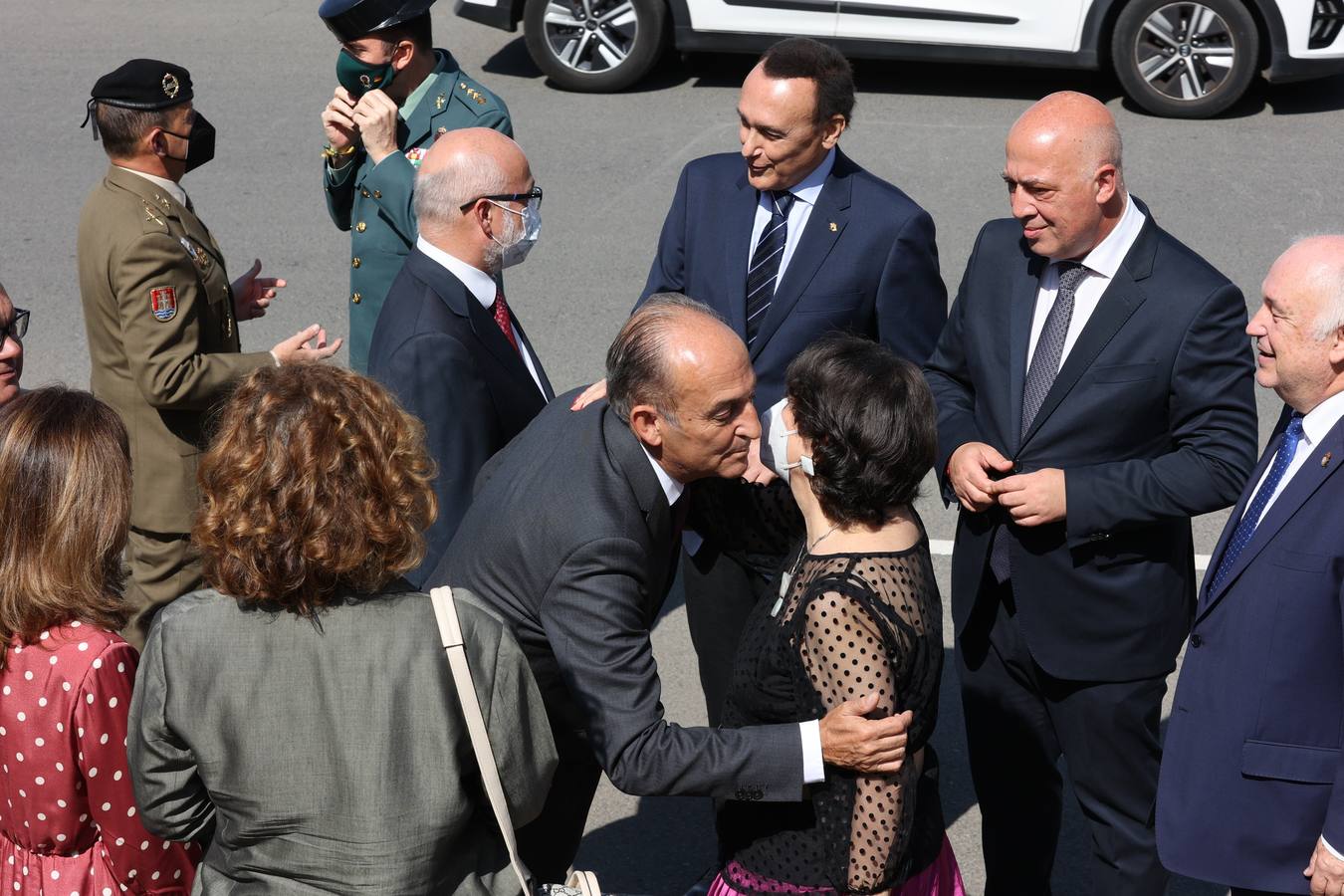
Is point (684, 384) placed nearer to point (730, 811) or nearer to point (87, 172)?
point (730, 811)

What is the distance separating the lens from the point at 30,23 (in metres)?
12.0

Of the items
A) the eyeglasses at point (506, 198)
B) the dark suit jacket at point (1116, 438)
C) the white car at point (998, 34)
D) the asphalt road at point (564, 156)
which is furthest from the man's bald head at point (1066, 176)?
the white car at point (998, 34)

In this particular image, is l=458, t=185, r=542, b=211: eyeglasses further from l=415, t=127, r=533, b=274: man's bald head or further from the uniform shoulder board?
the uniform shoulder board

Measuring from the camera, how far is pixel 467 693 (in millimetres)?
2592

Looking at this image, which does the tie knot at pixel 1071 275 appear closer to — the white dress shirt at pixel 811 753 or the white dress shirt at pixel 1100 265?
the white dress shirt at pixel 1100 265

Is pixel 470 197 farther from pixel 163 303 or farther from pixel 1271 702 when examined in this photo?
pixel 1271 702

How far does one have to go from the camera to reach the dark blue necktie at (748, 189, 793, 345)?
4.57m

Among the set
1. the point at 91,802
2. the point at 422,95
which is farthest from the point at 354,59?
the point at 91,802

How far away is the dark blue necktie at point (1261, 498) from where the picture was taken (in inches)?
130

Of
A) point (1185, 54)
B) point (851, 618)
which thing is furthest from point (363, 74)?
point (1185, 54)

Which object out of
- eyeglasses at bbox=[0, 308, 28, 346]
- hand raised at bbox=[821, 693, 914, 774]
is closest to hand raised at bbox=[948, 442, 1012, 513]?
hand raised at bbox=[821, 693, 914, 774]

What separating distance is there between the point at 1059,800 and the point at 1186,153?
6.61 m

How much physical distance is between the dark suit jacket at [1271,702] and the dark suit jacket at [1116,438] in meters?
0.26

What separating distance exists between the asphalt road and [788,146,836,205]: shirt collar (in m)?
2.12
